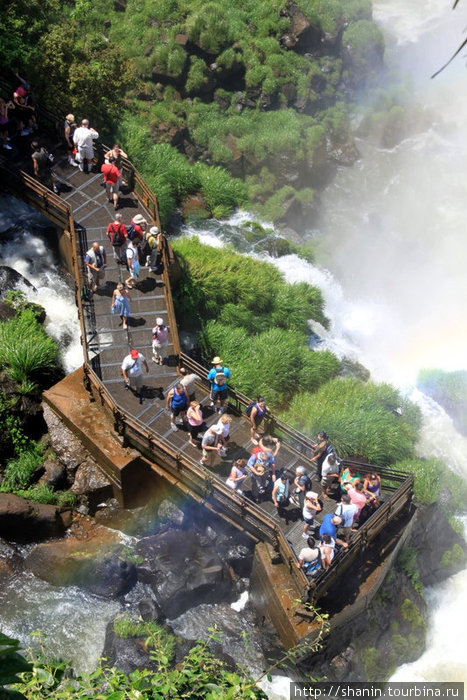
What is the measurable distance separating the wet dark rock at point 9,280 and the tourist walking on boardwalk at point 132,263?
3669mm

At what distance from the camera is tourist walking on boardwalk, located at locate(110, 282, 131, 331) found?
19453 millimetres

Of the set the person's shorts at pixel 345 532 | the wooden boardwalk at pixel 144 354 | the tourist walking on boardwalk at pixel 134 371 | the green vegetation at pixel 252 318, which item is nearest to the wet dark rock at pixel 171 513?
the wooden boardwalk at pixel 144 354

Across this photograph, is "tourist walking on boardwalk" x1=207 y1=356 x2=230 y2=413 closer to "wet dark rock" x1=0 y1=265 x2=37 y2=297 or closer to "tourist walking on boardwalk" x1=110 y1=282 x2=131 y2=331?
"tourist walking on boardwalk" x1=110 y1=282 x2=131 y2=331

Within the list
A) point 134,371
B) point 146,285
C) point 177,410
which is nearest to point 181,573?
point 177,410

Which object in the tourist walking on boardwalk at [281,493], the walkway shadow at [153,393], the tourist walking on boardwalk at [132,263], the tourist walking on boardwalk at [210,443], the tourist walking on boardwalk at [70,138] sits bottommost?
the tourist walking on boardwalk at [281,493]

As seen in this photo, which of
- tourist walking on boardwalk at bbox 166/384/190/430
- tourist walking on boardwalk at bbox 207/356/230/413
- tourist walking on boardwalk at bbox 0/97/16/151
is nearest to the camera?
tourist walking on boardwalk at bbox 166/384/190/430

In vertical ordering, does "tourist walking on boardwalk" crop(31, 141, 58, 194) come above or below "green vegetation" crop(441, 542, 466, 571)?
above

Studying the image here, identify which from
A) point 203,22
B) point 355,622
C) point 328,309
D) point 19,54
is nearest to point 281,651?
point 355,622

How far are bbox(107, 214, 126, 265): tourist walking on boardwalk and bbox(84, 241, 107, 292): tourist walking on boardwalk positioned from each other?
1.43 ft

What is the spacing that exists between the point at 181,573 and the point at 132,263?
334 inches

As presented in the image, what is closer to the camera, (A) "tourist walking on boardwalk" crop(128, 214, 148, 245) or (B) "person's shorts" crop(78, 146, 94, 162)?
(A) "tourist walking on boardwalk" crop(128, 214, 148, 245)

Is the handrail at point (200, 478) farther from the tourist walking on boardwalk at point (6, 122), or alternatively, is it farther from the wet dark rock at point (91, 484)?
the tourist walking on boardwalk at point (6, 122)

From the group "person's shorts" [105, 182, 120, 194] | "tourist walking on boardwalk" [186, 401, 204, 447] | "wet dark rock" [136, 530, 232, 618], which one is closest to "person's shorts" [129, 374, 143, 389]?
"tourist walking on boardwalk" [186, 401, 204, 447]

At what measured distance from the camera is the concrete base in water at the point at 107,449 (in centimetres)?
1853
